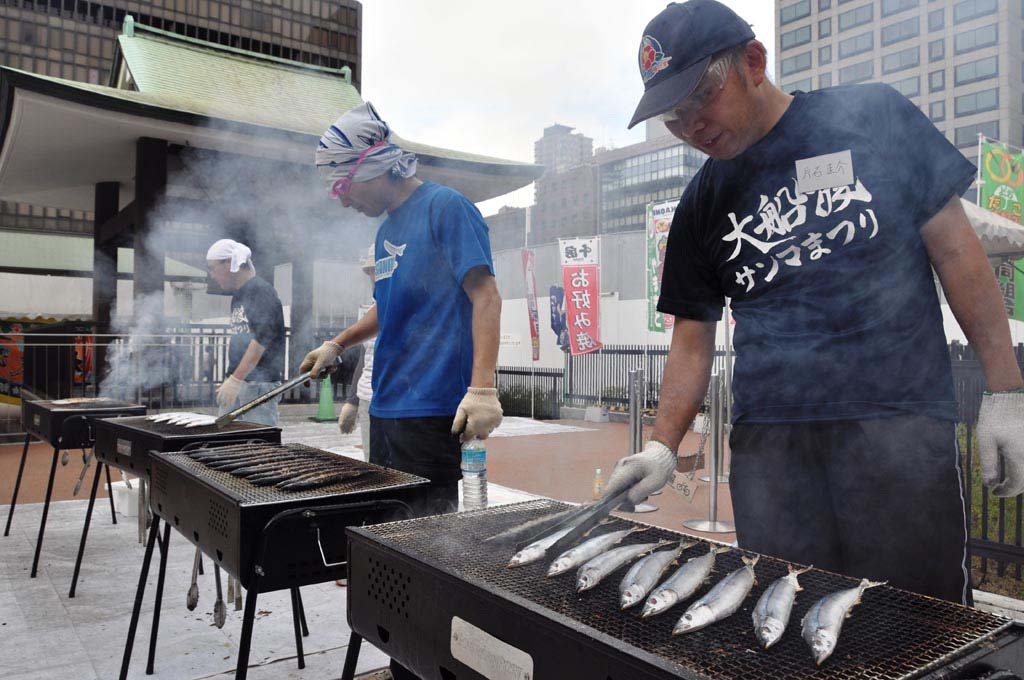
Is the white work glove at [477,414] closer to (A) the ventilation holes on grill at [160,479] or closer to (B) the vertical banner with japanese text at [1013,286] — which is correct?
(A) the ventilation holes on grill at [160,479]

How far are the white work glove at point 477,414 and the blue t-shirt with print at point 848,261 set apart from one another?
3.00ft

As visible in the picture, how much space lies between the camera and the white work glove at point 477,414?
98.0 inches

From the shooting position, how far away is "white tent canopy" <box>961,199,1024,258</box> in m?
6.92

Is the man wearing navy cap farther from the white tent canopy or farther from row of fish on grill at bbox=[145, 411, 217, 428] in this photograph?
the white tent canopy

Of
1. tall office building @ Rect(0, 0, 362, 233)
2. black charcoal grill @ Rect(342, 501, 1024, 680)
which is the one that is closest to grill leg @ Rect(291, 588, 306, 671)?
black charcoal grill @ Rect(342, 501, 1024, 680)

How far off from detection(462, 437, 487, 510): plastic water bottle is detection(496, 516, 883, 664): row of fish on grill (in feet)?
3.99

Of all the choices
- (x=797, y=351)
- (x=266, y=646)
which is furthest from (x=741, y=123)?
(x=266, y=646)

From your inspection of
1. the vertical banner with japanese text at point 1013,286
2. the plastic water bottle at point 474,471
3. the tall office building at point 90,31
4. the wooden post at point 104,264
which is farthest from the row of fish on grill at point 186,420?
the tall office building at point 90,31

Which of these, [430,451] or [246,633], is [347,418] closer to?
[430,451]

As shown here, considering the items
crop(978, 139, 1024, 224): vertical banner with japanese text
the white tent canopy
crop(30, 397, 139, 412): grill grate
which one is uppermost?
crop(978, 139, 1024, 224): vertical banner with japanese text

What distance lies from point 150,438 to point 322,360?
0.96 m

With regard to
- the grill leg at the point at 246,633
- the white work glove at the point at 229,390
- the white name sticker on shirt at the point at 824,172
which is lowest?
the grill leg at the point at 246,633

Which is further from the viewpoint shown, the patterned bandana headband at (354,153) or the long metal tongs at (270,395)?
the long metal tongs at (270,395)

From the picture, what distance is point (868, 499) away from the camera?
1731 mm
